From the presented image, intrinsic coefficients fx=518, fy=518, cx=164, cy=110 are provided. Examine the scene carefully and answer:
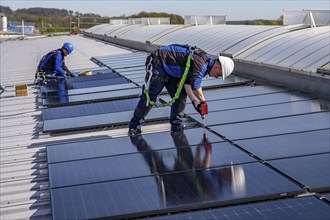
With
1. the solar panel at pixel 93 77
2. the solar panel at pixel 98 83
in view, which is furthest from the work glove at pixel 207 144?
the solar panel at pixel 93 77

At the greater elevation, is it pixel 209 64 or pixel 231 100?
pixel 209 64

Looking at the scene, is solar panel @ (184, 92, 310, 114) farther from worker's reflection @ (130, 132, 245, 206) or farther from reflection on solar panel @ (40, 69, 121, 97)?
reflection on solar panel @ (40, 69, 121, 97)

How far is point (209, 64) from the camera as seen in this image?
370 inches

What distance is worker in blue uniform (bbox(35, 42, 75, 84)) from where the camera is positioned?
17828 mm

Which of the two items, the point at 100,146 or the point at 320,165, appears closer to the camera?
the point at 320,165

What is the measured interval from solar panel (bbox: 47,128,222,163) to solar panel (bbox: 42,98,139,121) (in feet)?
9.19

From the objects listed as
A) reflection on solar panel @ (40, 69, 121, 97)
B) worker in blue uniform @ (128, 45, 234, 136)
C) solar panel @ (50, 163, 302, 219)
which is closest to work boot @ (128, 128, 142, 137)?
worker in blue uniform @ (128, 45, 234, 136)

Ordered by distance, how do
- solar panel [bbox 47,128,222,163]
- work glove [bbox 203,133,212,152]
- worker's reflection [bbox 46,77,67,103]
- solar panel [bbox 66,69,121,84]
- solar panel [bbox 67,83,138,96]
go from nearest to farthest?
work glove [bbox 203,133,212,152], solar panel [bbox 47,128,222,163], worker's reflection [bbox 46,77,67,103], solar panel [bbox 67,83,138,96], solar panel [bbox 66,69,121,84]

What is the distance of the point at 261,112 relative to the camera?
10969 mm

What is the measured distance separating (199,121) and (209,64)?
1.58 metres

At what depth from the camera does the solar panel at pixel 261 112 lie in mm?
10477

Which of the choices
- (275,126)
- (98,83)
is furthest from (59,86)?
(275,126)

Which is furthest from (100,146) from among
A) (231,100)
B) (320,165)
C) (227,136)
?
(231,100)

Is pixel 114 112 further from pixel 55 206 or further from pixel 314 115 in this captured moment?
pixel 55 206
